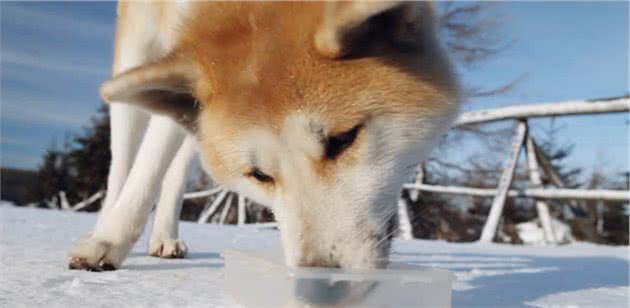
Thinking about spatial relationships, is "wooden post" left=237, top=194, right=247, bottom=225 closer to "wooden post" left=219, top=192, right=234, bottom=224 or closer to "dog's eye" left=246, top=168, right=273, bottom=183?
"wooden post" left=219, top=192, right=234, bottom=224

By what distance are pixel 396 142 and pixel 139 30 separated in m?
1.03

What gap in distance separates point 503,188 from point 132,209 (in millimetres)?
3910

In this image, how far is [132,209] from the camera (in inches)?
66.6

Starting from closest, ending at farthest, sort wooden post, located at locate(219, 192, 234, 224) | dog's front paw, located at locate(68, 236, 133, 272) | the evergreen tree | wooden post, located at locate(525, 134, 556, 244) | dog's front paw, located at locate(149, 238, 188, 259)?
dog's front paw, located at locate(68, 236, 133, 272), dog's front paw, located at locate(149, 238, 188, 259), wooden post, located at locate(525, 134, 556, 244), wooden post, located at locate(219, 192, 234, 224), the evergreen tree

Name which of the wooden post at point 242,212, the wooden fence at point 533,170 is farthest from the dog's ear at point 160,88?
the wooden post at point 242,212

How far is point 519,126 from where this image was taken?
506cm

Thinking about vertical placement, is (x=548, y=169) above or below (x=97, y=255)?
above

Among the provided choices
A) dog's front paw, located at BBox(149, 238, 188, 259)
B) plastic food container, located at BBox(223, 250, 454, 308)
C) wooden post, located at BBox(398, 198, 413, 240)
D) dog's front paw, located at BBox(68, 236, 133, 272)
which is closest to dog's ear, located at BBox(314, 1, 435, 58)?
plastic food container, located at BBox(223, 250, 454, 308)

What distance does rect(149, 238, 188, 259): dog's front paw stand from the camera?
193cm

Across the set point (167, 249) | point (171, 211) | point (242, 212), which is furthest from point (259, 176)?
point (242, 212)

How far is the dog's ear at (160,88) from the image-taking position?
4.27ft

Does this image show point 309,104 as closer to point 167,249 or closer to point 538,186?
point 167,249

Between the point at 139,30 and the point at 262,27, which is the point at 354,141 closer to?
the point at 262,27

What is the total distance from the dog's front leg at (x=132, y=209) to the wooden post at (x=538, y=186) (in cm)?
387
